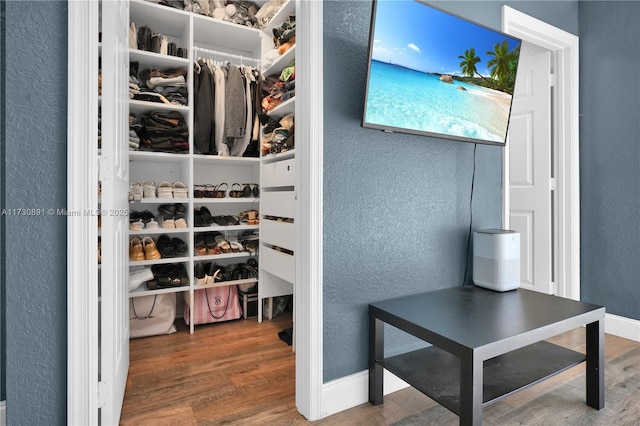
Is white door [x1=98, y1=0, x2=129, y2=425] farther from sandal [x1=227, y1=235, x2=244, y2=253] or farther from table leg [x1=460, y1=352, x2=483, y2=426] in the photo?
sandal [x1=227, y1=235, x2=244, y2=253]

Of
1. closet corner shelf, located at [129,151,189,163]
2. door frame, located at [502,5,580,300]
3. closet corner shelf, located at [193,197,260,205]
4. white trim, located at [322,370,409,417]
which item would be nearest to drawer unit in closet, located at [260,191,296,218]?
closet corner shelf, located at [193,197,260,205]

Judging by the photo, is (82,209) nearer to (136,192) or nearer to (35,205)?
(35,205)

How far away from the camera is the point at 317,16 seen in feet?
5.26

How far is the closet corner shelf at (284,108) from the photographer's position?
2381 mm

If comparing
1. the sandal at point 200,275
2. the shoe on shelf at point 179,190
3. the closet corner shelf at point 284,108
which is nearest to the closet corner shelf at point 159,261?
the sandal at point 200,275

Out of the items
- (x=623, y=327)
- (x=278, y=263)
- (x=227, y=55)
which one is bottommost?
(x=623, y=327)

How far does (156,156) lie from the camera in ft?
8.63

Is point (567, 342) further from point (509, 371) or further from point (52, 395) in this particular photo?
point (52, 395)

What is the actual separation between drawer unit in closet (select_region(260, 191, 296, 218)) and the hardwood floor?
86cm

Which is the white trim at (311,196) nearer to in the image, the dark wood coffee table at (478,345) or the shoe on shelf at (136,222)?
the dark wood coffee table at (478,345)

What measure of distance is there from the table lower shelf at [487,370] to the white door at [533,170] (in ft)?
4.02

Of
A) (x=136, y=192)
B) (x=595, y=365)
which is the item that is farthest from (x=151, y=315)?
(x=595, y=365)

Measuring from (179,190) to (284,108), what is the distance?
970 mm

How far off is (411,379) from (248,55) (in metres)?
2.93
